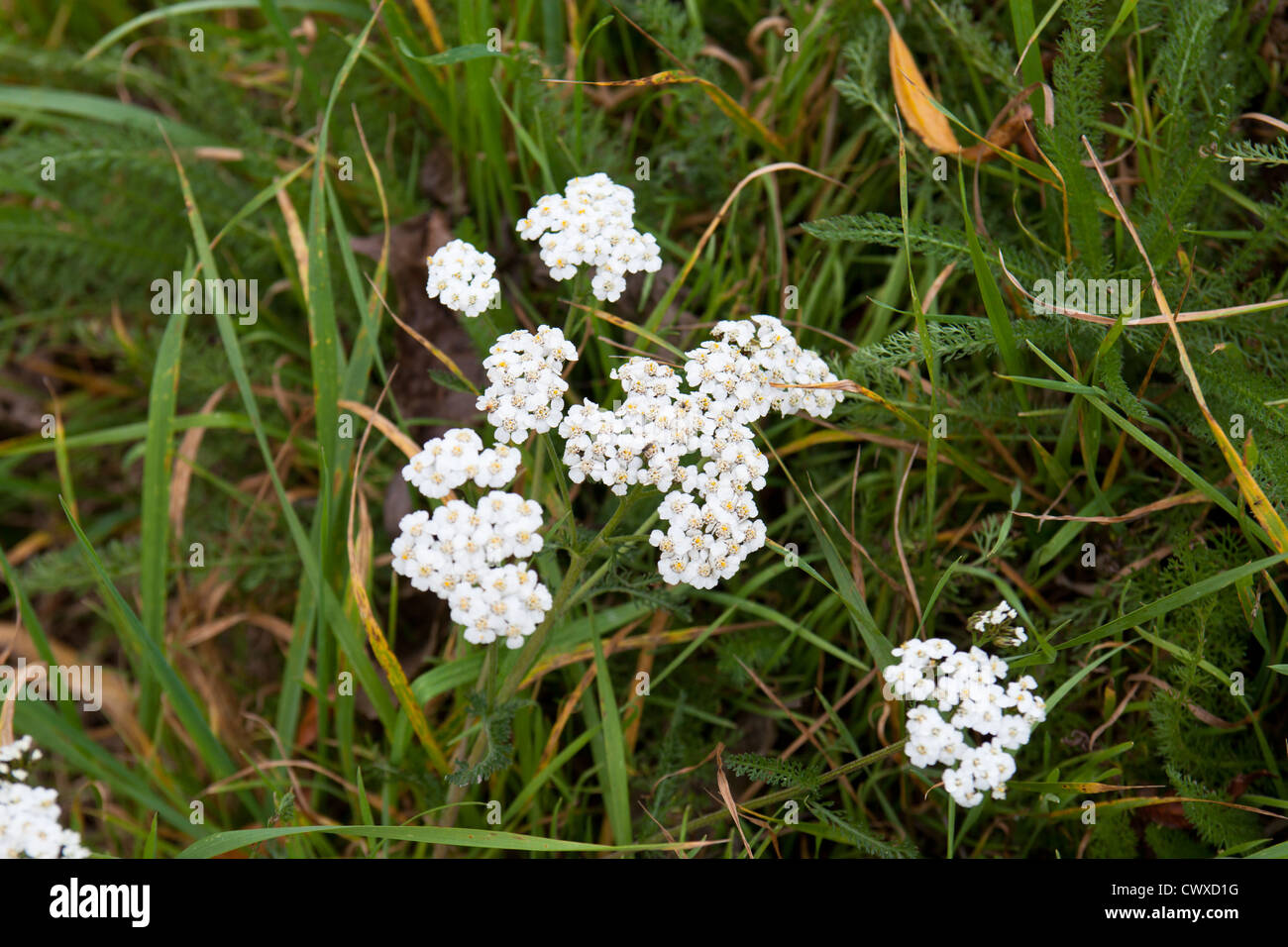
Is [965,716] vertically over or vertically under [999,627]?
under

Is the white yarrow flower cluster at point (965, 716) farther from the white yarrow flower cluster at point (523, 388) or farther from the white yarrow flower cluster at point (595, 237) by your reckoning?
the white yarrow flower cluster at point (595, 237)

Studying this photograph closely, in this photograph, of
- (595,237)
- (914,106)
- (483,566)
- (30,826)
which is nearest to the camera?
(483,566)

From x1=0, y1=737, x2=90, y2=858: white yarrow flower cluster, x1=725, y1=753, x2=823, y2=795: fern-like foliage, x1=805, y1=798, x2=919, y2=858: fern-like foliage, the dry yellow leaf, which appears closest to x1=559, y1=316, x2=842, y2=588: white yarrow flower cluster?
x1=725, y1=753, x2=823, y2=795: fern-like foliage

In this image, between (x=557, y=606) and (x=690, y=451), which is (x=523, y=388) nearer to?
(x=690, y=451)

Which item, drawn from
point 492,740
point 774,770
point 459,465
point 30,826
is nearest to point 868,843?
point 774,770

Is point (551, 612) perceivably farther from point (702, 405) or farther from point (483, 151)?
point (483, 151)

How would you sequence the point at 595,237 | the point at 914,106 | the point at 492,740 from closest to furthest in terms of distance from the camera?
the point at 492,740
the point at 595,237
the point at 914,106

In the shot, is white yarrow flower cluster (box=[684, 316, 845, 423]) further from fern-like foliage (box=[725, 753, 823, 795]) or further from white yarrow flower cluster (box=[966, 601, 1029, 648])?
fern-like foliage (box=[725, 753, 823, 795])
